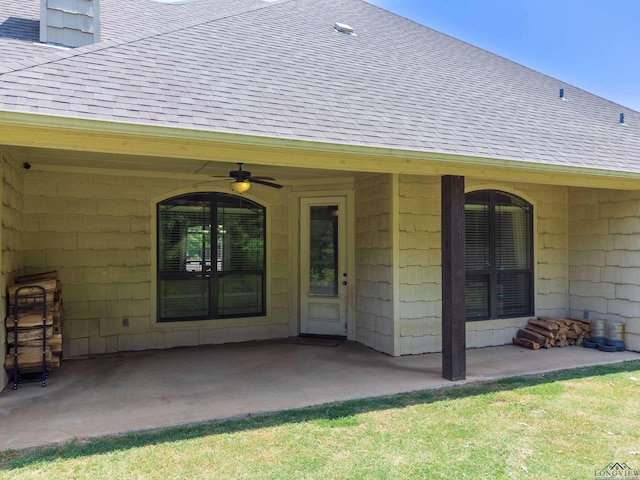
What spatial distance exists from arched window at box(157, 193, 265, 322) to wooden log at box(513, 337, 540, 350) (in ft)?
12.5

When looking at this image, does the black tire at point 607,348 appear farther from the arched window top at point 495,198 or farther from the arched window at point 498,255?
the arched window top at point 495,198

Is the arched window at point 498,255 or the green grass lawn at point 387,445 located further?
the arched window at point 498,255

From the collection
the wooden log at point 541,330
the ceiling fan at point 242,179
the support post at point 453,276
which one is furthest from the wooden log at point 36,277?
the wooden log at point 541,330

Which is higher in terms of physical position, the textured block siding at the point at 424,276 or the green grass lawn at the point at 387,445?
the textured block siding at the point at 424,276

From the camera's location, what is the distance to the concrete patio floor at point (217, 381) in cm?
380

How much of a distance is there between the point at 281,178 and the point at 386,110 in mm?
2461

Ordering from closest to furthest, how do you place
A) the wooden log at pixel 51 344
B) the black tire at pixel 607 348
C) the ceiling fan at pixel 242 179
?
the wooden log at pixel 51 344 → the ceiling fan at pixel 242 179 → the black tire at pixel 607 348

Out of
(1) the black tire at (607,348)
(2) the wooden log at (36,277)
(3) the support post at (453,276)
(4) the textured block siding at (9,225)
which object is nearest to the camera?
(4) the textured block siding at (9,225)

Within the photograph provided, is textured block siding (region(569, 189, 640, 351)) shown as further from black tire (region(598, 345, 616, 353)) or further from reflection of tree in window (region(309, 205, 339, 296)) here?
reflection of tree in window (region(309, 205, 339, 296))

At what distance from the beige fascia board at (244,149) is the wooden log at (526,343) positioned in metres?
2.49

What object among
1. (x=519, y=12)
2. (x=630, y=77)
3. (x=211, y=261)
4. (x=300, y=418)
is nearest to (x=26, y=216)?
(x=211, y=261)

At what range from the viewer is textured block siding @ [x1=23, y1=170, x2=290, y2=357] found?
234 inches

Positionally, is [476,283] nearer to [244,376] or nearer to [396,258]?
[396,258]

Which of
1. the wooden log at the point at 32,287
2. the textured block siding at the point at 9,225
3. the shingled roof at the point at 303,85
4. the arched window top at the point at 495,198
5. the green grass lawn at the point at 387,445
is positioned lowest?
the green grass lawn at the point at 387,445
